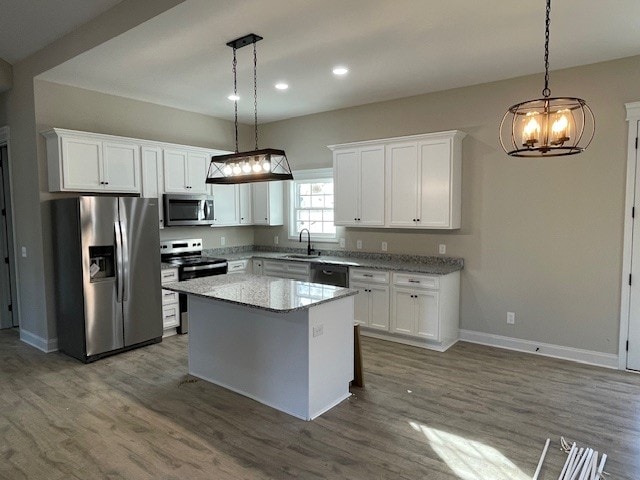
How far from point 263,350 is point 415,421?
50.7 inches

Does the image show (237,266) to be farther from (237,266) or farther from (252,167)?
(252,167)

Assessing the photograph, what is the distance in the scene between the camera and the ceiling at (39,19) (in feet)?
11.1

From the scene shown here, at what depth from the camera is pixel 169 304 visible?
Result: 17.2ft

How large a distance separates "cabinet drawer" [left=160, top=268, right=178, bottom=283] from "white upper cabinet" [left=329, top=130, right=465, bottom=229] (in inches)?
86.6

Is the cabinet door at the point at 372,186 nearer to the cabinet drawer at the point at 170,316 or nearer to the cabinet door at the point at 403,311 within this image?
the cabinet door at the point at 403,311

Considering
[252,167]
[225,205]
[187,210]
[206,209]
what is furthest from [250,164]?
[225,205]

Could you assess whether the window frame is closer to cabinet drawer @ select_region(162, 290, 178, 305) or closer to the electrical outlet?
cabinet drawer @ select_region(162, 290, 178, 305)

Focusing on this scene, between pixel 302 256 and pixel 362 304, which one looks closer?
pixel 362 304

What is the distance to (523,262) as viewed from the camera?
4.54m

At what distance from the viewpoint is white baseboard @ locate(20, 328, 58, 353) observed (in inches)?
185

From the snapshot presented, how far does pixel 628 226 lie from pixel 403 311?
7.68 ft

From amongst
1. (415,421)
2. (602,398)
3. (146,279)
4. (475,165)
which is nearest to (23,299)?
(146,279)

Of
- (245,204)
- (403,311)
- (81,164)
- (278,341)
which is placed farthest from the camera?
(245,204)

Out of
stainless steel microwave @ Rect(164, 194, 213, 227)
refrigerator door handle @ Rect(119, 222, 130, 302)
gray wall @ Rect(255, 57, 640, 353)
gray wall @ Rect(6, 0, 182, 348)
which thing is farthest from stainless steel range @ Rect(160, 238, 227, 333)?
gray wall @ Rect(255, 57, 640, 353)
